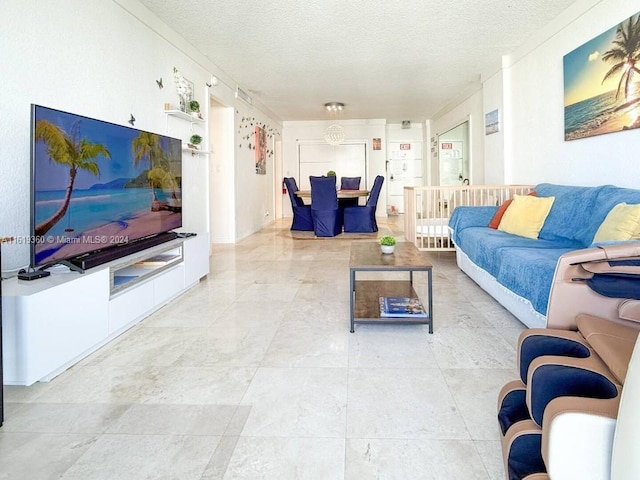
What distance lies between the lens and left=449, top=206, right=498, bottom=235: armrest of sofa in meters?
4.25

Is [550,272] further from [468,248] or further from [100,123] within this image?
[100,123]

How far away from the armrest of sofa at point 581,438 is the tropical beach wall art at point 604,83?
2.86 meters

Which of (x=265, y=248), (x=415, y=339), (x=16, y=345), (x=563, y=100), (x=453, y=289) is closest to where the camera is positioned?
(x=16, y=345)

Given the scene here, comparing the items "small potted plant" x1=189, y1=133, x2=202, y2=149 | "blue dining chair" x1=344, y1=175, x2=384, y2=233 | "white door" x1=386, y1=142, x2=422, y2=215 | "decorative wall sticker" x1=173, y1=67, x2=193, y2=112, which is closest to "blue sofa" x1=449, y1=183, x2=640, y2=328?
"small potted plant" x1=189, y1=133, x2=202, y2=149

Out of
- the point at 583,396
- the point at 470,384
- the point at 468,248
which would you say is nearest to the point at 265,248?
the point at 468,248

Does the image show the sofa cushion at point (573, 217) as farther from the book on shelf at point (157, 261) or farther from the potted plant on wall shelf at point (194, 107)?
the potted plant on wall shelf at point (194, 107)

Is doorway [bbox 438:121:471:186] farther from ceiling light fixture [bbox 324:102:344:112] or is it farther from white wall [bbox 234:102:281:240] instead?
white wall [bbox 234:102:281:240]

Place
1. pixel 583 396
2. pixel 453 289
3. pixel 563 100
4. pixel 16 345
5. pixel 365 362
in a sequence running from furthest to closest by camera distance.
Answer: pixel 563 100 → pixel 453 289 → pixel 365 362 → pixel 16 345 → pixel 583 396

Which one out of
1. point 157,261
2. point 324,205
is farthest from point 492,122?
point 157,261

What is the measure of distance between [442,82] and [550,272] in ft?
17.0

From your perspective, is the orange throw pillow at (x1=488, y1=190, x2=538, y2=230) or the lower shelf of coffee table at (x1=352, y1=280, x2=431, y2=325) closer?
the lower shelf of coffee table at (x1=352, y1=280, x2=431, y2=325)

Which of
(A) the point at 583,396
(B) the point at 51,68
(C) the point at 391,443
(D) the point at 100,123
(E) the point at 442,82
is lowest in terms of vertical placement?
(C) the point at 391,443

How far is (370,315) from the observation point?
268 cm

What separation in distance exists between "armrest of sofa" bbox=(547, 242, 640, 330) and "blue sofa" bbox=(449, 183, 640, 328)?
65 cm
